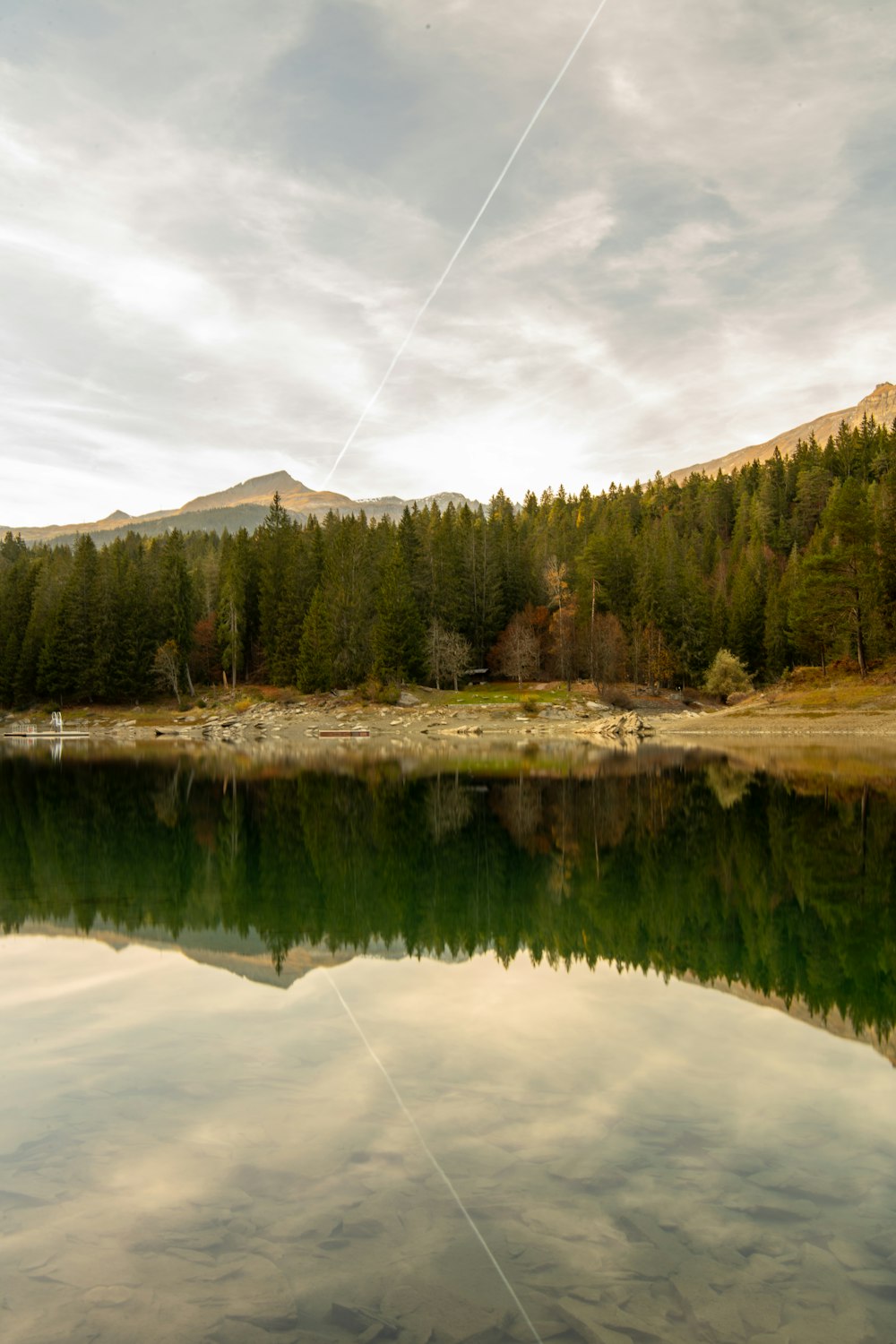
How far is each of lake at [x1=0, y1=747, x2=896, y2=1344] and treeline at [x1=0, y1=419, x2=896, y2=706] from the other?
200 feet

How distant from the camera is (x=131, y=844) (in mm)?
20406

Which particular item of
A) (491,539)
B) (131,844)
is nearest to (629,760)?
(131,844)

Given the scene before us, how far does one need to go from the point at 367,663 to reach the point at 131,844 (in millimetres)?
61403

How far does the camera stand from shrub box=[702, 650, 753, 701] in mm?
84188

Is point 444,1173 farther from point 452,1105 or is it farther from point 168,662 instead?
point 168,662

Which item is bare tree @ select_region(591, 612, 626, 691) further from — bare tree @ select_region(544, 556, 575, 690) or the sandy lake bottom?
the sandy lake bottom

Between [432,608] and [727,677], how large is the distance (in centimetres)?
2918

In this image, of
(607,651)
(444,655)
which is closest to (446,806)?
(444,655)

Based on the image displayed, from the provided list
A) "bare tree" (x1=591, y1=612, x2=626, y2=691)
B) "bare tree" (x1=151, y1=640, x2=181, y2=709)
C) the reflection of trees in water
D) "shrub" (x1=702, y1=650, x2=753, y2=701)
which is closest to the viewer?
the reflection of trees in water

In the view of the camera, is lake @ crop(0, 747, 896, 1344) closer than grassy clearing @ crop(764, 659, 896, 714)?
Yes

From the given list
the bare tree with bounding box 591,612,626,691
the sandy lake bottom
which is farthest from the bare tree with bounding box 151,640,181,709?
the sandy lake bottom

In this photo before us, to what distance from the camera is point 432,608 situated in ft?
291

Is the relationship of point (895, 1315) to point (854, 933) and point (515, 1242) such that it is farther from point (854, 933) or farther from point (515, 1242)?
point (854, 933)

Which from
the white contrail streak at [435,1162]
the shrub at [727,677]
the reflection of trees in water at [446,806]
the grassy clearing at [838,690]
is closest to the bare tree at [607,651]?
the shrub at [727,677]
